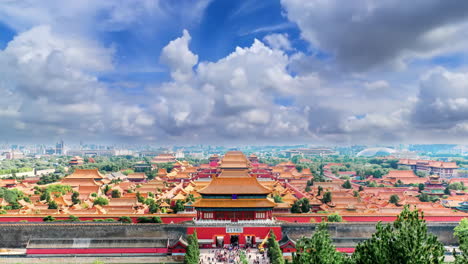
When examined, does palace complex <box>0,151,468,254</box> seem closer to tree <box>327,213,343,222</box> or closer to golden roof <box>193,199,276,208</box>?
golden roof <box>193,199,276,208</box>

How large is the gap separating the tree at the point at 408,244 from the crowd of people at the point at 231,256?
15.5 metres

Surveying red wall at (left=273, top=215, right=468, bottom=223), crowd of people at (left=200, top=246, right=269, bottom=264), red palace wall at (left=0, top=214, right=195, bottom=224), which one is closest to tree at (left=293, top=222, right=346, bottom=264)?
crowd of people at (left=200, top=246, right=269, bottom=264)

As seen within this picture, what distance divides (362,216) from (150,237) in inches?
787

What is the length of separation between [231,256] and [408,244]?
58.8ft

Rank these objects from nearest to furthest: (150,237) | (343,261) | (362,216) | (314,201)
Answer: (343,261)
(150,237)
(362,216)
(314,201)

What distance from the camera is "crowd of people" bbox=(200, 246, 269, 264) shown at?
25.9 meters

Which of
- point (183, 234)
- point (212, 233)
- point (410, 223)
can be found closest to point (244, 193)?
point (212, 233)

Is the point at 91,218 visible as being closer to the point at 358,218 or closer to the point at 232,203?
the point at 232,203

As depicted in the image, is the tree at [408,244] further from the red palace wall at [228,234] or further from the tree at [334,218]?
the tree at [334,218]

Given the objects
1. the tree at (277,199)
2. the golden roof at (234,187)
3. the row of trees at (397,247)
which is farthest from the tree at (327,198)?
the row of trees at (397,247)

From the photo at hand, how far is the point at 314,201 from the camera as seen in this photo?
43.9 metres

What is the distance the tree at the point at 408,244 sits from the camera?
10688mm

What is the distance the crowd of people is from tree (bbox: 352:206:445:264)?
15508 mm

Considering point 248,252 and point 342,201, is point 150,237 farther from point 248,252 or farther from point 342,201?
point 342,201
